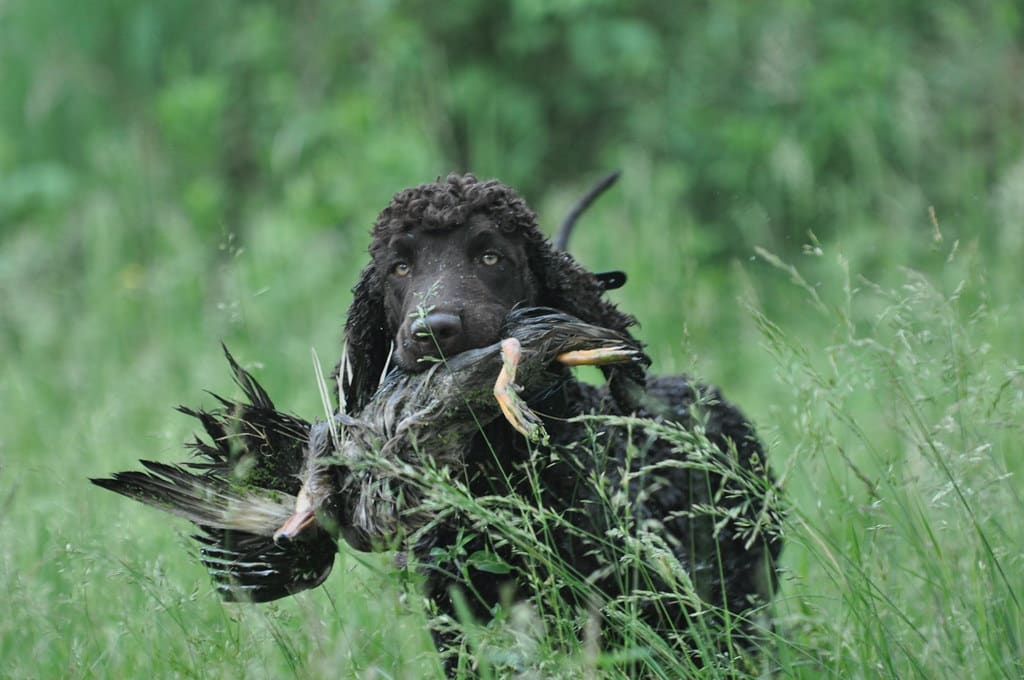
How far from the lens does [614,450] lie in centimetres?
330

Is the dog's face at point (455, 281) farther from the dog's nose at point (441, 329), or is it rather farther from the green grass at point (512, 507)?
the green grass at point (512, 507)

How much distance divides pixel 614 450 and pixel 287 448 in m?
1.02

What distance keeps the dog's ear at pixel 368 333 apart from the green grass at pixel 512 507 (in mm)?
310

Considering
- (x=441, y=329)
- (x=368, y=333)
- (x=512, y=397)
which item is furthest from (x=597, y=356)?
(x=368, y=333)

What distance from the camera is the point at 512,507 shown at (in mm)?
2512

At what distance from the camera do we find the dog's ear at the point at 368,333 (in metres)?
3.19

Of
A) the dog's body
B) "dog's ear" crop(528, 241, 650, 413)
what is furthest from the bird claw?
"dog's ear" crop(528, 241, 650, 413)

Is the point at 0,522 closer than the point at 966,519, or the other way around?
the point at 966,519

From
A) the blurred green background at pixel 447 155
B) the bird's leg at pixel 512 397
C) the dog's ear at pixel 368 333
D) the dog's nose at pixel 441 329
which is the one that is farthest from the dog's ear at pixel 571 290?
the blurred green background at pixel 447 155

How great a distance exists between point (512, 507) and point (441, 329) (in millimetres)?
446

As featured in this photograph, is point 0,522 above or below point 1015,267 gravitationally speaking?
above

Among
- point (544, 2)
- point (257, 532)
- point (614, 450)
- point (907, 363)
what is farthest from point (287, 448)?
point (544, 2)

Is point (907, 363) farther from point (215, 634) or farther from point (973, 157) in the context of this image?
point (973, 157)

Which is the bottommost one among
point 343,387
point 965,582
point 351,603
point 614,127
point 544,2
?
point 965,582
